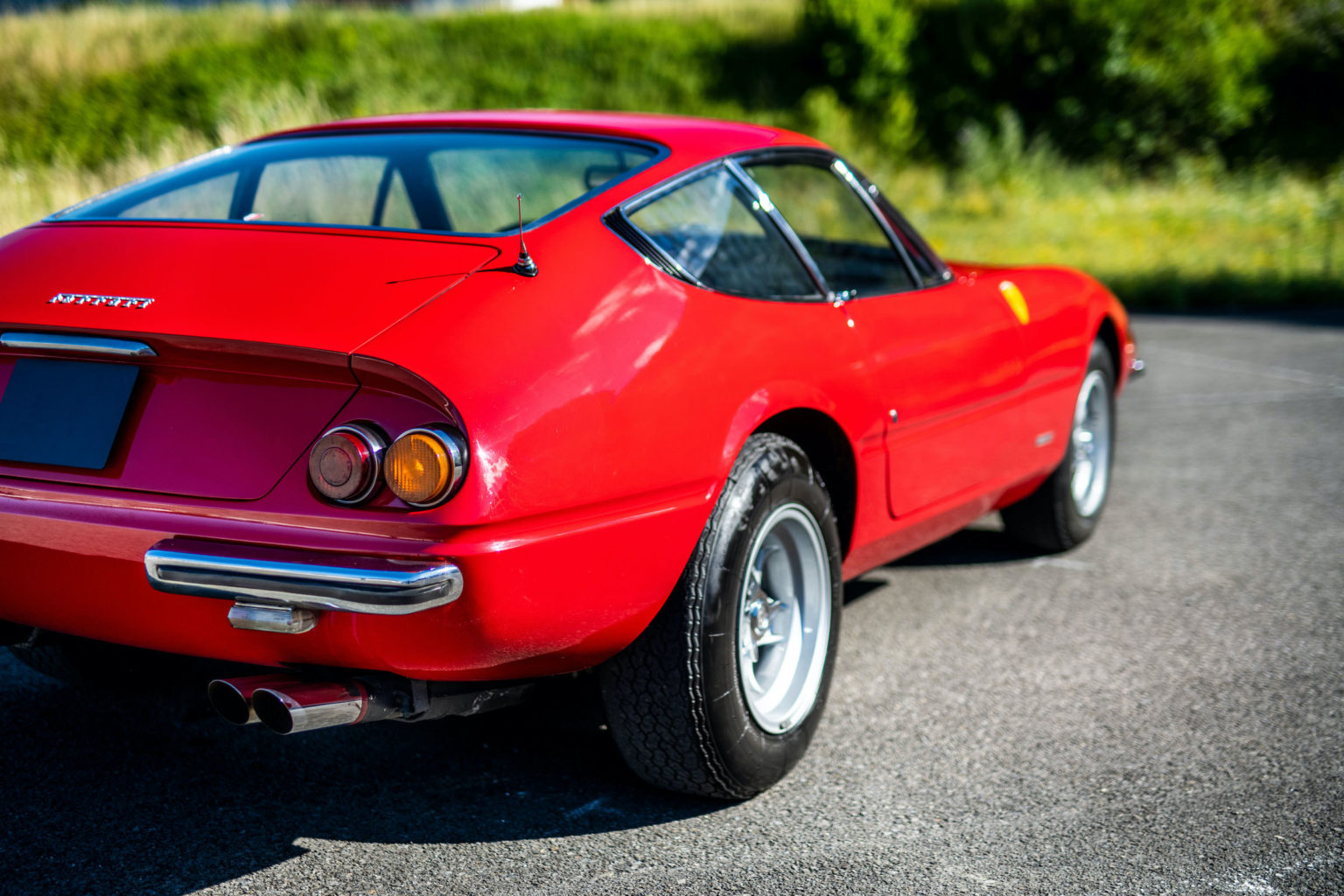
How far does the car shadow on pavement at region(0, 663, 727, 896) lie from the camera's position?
2.51 m

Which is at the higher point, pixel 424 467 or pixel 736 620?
pixel 424 467

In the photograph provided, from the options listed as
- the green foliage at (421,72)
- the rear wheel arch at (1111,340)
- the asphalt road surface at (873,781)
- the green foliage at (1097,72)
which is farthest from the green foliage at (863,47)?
the asphalt road surface at (873,781)

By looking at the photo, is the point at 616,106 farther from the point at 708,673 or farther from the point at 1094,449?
the point at 708,673

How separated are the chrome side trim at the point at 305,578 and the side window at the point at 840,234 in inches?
77.7

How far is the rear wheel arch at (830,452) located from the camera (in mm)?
3002

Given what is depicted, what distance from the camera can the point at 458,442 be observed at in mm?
2201

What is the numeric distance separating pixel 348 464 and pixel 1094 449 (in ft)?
11.4

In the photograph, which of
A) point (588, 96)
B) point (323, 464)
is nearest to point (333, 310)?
point (323, 464)

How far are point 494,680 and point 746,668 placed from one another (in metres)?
0.59

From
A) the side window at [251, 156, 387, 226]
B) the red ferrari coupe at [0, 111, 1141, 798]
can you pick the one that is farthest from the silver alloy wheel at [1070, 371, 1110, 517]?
the side window at [251, 156, 387, 226]

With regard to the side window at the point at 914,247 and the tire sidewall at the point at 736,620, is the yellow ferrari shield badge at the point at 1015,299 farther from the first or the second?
the tire sidewall at the point at 736,620

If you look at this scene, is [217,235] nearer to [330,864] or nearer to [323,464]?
[323,464]

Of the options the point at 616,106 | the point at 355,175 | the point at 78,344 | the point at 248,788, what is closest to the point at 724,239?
the point at 355,175

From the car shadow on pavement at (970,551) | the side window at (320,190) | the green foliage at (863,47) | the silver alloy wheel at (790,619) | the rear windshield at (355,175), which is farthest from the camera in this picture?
the green foliage at (863,47)
